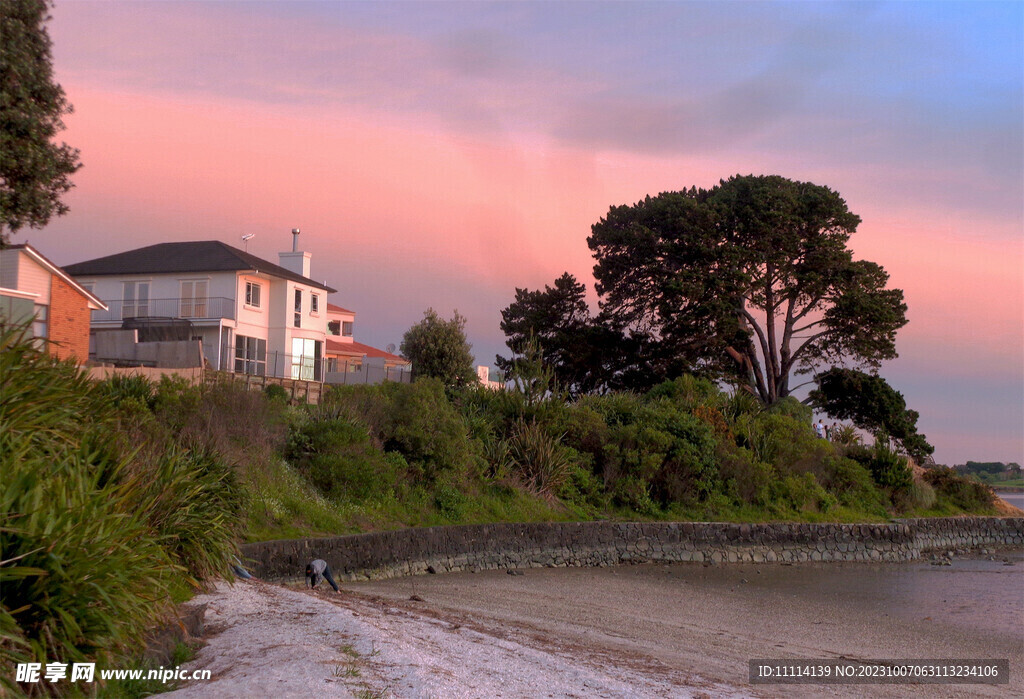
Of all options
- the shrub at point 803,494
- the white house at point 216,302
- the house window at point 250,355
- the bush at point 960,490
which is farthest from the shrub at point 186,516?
the bush at point 960,490

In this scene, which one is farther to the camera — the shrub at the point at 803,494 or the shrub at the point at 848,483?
the shrub at the point at 848,483

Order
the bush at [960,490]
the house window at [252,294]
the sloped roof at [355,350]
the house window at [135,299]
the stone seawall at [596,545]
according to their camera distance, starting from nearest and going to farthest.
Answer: the stone seawall at [596,545] → the bush at [960,490] → the house window at [135,299] → the house window at [252,294] → the sloped roof at [355,350]

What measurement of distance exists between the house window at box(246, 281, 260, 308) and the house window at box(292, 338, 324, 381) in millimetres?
2706

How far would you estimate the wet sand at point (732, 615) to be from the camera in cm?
980

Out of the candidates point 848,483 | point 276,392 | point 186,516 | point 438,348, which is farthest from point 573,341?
point 186,516

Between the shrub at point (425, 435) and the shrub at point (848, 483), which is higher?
the shrub at point (425, 435)

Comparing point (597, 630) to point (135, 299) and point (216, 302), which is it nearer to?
point (216, 302)

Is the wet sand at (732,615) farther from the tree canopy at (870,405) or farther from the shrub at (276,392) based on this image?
the tree canopy at (870,405)

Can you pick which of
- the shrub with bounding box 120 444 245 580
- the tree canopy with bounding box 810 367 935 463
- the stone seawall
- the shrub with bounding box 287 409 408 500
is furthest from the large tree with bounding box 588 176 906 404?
the shrub with bounding box 120 444 245 580

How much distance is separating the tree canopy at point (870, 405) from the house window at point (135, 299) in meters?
31.5

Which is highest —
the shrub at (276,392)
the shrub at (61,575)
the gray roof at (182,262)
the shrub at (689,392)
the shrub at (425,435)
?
the gray roof at (182,262)

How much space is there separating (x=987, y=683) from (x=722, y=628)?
3.91 meters

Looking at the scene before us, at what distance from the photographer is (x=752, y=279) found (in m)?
39.5

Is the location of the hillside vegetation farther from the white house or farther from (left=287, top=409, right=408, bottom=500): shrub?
the white house
